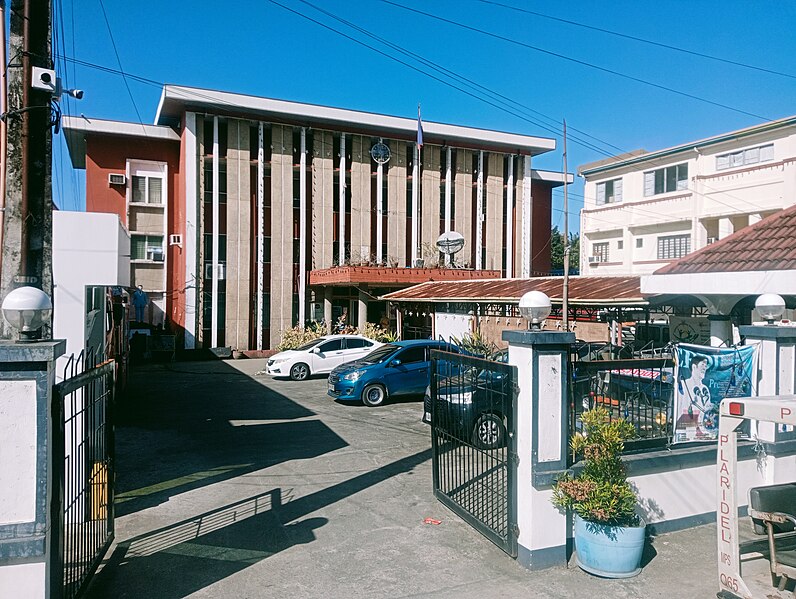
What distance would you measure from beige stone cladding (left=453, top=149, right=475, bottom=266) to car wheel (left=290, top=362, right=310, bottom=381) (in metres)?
14.6

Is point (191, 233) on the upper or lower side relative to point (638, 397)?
upper

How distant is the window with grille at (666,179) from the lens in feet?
98.5

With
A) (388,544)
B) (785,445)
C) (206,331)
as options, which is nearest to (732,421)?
(785,445)

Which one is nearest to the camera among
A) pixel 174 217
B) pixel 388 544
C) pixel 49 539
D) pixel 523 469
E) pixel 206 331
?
pixel 49 539

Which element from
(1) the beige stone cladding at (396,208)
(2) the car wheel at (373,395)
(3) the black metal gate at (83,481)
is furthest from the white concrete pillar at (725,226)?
(3) the black metal gate at (83,481)

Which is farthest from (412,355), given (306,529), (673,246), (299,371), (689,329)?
(673,246)

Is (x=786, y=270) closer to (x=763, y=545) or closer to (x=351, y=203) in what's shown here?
(x=763, y=545)

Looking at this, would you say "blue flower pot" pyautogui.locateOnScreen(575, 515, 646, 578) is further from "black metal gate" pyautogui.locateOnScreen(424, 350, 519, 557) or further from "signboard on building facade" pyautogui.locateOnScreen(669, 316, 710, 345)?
"signboard on building facade" pyautogui.locateOnScreen(669, 316, 710, 345)

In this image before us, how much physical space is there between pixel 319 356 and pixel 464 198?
623 inches

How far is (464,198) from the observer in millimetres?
31938

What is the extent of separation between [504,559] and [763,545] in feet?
7.45

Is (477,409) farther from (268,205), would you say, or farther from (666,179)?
(666,179)

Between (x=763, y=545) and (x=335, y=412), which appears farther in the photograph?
(x=335, y=412)

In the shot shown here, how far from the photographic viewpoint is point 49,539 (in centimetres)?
392
